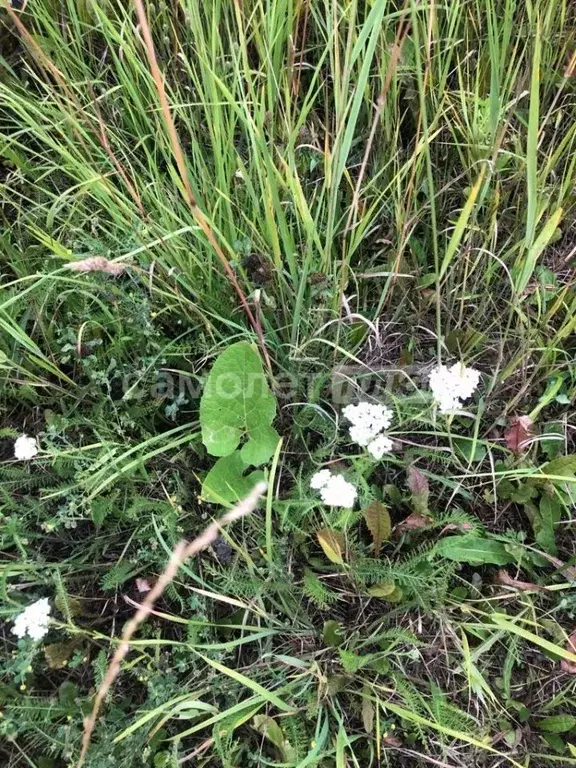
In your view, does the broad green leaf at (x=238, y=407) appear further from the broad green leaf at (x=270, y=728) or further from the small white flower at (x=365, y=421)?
the broad green leaf at (x=270, y=728)

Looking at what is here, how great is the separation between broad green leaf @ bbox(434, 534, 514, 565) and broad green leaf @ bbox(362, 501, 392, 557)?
105 mm

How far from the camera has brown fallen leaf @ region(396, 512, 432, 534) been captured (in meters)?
1.14

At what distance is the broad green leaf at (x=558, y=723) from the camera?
107cm

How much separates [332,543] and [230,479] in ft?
0.76

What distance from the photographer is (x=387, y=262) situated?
4.24ft

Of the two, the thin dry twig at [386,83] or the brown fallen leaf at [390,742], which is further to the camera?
the brown fallen leaf at [390,742]

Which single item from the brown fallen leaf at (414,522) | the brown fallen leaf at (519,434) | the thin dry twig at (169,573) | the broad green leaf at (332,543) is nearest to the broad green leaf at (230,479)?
the broad green leaf at (332,543)

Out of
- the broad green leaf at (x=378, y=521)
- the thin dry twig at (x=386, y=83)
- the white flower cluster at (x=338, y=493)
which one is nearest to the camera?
the thin dry twig at (x=386, y=83)

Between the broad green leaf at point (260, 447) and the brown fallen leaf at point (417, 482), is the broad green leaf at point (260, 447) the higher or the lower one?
the higher one

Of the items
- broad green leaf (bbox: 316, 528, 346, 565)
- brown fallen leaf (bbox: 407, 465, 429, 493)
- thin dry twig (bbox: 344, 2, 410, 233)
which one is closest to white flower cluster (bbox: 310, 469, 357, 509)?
broad green leaf (bbox: 316, 528, 346, 565)

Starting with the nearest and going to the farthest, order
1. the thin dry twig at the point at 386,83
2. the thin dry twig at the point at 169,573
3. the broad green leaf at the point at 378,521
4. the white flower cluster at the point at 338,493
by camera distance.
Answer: the thin dry twig at the point at 169,573 < the thin dry twig at the point at 386,83 < the white flower cluster at the point at 338,493 < the broad green leaf at the point at 378,521

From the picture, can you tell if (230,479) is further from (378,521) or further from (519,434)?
(519,434)

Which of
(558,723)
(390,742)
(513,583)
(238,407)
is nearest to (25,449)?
(238,407)

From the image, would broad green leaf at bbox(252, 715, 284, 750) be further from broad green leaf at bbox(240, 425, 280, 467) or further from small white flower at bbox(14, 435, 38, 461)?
small white flower at bbox(14, 435, 38, 461)
